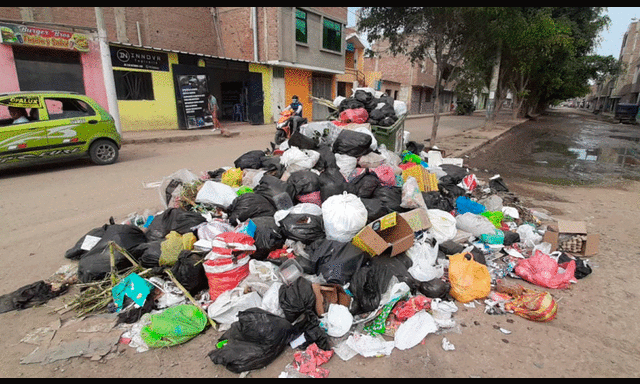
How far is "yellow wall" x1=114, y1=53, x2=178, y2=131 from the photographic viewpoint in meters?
12.5

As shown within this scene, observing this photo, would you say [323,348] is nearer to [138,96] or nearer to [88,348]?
[88,348]

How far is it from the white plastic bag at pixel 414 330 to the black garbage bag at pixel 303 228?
109 centimetres

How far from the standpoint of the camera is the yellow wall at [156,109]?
12.5 metres

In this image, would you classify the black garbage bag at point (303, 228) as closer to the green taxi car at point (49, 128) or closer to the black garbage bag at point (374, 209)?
the black garbage bag at point (374, 209)

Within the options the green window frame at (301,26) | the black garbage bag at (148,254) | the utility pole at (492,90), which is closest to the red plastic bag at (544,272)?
the black garbage bag at (148,254)

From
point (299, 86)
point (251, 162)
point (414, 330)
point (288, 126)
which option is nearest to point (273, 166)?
point (251, 162)

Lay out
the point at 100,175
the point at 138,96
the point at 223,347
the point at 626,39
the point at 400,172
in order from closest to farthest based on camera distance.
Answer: the point at 223,347
the point at 400,172
the point at 100,175
the point at 138,96
the point at 626,39

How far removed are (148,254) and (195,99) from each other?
12498 mm

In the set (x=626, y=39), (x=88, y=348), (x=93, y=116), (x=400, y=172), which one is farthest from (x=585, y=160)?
(x=626, y=39)

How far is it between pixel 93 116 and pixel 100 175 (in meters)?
1.44

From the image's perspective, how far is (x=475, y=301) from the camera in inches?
111

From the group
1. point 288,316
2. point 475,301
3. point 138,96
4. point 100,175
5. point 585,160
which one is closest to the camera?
point 288,316

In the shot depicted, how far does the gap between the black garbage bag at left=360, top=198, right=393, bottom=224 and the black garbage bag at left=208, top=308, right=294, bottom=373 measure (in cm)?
145

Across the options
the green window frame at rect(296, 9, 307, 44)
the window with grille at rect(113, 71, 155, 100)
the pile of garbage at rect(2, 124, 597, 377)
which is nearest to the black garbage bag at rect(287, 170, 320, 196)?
the pile of garbage at rect(2, 124, 597, 377)
